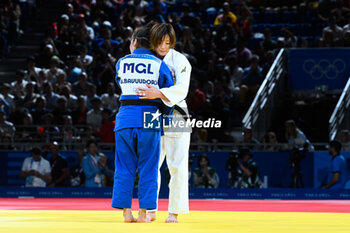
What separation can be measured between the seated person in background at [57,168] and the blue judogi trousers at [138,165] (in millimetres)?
9320

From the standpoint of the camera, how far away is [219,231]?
5848mm

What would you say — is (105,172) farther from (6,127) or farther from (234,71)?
(234,71)

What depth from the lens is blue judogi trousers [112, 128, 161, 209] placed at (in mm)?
6910

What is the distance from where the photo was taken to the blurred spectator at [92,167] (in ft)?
51.7

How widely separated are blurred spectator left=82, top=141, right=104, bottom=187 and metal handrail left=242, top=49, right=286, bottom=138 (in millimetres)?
3409

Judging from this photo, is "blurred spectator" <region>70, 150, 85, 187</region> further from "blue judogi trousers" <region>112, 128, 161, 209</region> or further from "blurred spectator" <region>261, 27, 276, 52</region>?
"blue judogi trousers" <region>112, 128, 161, 209</region>

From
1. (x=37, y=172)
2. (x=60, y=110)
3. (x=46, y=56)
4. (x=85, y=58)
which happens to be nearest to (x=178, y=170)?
(x=37, y=172)

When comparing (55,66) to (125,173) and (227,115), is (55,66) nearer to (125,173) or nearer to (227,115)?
(227,115)

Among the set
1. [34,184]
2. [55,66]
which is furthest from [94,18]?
[34,184]

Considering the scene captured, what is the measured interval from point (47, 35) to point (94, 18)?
161cm

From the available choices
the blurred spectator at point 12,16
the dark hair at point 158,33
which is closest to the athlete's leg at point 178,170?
the dark hair at point 158,33

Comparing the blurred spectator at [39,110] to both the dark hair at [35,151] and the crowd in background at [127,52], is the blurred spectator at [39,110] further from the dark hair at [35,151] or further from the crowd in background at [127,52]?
the dark hair at [35,151]

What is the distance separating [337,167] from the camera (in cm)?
1509

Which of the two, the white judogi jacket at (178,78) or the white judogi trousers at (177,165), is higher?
the white judogi jacket at (178,78)
